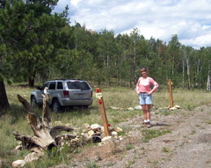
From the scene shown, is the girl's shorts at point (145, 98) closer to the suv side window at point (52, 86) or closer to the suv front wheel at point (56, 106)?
the suv front wheel at point (56, 106)

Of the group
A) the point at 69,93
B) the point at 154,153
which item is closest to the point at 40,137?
the point at 154,153

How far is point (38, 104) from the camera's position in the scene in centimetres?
1487

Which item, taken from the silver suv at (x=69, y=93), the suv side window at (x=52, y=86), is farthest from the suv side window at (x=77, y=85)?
the suv side window at (x=52, y=86)

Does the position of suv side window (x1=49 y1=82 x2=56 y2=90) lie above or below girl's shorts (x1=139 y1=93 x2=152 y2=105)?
above

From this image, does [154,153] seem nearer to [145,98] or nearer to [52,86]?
[145,98]

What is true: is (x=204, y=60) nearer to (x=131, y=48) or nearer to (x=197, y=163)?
(x=131, y=48)

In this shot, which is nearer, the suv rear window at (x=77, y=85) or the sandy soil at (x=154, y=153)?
the sandy soil at (x=154, y=153)

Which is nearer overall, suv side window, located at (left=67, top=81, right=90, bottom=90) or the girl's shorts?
the girl's shorts

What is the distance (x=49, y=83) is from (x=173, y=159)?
9.79m

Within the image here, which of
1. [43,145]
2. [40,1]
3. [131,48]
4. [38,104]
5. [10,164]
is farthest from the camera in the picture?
[131,48]

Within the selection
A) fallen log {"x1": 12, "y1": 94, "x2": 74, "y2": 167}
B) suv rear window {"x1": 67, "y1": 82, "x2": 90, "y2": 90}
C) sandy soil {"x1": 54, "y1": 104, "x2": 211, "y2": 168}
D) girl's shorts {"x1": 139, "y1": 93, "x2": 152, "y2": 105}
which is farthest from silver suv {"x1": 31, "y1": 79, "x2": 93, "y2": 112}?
sandy soil {"x1": 54, "y1": 104, "x2": 211, "y2": 168}

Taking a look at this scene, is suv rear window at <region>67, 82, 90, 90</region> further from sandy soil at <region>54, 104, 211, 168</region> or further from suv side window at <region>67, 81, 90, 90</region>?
sandy soil at <region>54, 104, 211, 168</region>

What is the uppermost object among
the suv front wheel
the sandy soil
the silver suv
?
the silver suv

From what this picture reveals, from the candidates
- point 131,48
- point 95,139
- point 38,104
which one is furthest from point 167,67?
point 95,139
